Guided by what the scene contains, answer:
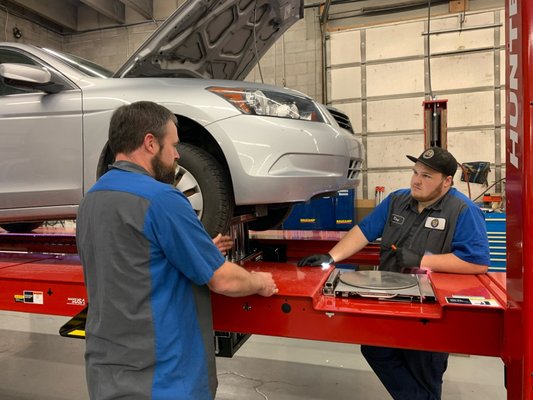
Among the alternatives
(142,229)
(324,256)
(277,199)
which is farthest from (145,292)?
(324,256)

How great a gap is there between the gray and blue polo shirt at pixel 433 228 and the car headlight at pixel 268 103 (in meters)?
0.63

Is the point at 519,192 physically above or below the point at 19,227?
above

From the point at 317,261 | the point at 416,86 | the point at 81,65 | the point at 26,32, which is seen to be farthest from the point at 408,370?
the point at 26,32

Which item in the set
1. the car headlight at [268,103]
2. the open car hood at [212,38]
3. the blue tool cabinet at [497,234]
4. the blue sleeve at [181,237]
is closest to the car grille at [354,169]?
the car headlight at [268,103]

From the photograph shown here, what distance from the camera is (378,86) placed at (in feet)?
21.0

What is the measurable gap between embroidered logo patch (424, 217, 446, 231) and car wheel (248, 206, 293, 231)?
1.06 m

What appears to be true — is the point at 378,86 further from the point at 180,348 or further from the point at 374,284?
the point at 180,348

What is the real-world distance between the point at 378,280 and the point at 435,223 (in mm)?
497

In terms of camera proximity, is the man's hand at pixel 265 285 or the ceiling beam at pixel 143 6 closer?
the man's hand at pixel 265 285

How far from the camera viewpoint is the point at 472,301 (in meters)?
1.39

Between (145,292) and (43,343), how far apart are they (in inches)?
132

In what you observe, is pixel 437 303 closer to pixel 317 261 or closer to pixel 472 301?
pixel 472 301

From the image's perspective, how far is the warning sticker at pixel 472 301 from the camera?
1344 mm

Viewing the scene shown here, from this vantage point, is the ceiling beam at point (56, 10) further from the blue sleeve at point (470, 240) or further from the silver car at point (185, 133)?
the blue sleeve at point (470, 240)
